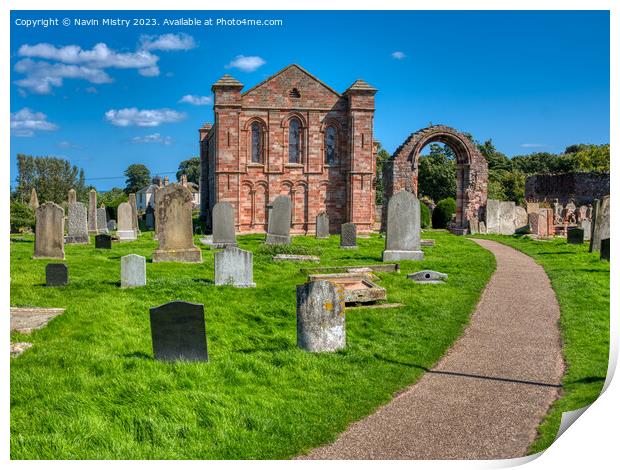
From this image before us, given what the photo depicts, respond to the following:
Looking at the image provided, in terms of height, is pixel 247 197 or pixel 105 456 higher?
pixel 247 197

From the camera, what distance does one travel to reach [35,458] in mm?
5441

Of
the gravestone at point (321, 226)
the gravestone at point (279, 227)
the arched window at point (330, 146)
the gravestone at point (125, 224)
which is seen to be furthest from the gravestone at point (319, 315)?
the arched window at point (330, 146)

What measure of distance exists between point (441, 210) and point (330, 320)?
32.9m

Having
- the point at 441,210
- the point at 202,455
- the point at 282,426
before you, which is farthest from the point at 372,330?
the point at 441,210

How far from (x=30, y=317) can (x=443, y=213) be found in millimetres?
32668

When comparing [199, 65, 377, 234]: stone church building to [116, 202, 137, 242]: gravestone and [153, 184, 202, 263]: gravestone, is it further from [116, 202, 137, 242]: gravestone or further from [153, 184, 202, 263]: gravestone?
[153, 184, 202, 263]: gravestone

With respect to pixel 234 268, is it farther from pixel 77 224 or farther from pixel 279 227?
pixel 77 224

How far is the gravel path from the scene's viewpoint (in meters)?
5.68

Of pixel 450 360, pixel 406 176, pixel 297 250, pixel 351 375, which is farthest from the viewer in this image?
pixel 406 176

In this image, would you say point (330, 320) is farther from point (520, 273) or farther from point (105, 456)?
point (520, 273)

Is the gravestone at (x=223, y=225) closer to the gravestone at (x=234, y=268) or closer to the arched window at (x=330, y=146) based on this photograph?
the gravestone at (x=234, y=268)

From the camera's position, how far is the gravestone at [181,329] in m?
7.66

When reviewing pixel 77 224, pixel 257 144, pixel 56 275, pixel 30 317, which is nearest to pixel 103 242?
pixel 77 224
